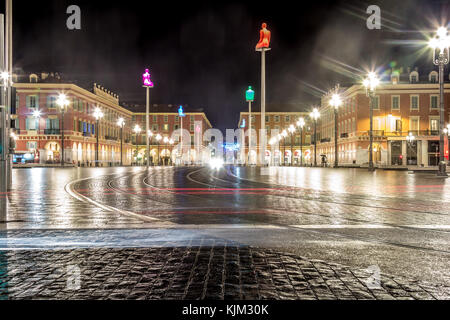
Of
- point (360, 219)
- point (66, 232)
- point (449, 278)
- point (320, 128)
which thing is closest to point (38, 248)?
point (66, 232)

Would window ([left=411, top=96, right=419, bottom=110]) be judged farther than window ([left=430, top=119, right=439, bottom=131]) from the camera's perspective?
Yes

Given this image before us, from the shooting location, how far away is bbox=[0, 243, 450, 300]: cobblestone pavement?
3.53m

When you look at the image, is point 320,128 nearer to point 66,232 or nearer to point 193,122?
point 193,122

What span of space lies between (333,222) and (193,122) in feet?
335

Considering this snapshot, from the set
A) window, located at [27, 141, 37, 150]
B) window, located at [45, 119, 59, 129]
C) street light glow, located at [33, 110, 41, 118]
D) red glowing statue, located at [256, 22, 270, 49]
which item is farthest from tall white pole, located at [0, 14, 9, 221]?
window, located at [27, 141, 37, 150]

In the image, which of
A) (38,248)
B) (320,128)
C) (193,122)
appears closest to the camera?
(38,248)

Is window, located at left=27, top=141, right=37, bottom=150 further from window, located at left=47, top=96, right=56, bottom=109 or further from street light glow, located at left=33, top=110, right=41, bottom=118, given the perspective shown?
window, located at left=47, top=96, right=56, bottom=109

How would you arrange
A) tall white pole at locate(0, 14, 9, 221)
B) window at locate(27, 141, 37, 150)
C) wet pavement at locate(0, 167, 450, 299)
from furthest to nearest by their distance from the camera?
1. window at locate(27, 141, 37, 150)
2. tall white pole at locate(0, 14, 9, 221)
3. wet pavement at locate(0, 167, 450, 299)

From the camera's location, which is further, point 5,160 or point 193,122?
point 193,122

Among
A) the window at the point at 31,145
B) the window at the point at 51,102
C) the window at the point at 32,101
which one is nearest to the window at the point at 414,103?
the window at the point at 51,102

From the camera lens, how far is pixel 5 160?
1148 centimetres

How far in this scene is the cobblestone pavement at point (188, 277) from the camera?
3.53 meters

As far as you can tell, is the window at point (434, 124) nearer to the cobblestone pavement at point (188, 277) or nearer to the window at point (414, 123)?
the window at point (414, 123)
